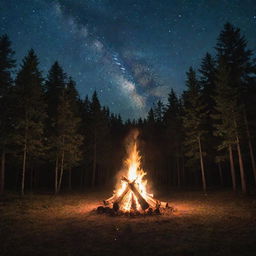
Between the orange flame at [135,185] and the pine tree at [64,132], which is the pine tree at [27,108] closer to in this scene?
the pine tree at [64,132]

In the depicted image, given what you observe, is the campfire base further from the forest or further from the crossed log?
the forest

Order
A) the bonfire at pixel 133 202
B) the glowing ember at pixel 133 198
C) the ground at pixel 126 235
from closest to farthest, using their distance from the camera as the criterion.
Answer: the ground at pixel 126 235
the bonfire at pixel 133 202
the glowing ember at pixel 133 198

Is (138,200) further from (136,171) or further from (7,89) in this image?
(7,89)

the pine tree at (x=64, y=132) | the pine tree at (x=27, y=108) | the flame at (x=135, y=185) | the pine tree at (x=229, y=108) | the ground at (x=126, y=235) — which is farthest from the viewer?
the pine tree at (x=64, y=132)

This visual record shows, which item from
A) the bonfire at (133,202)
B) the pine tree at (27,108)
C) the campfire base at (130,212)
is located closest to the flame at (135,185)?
the bonfire at (133,202)

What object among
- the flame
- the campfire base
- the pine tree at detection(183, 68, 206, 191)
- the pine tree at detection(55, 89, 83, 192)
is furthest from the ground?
the pine tree at detection(183, 68, 206, 191)

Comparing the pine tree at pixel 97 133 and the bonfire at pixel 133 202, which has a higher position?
the pine tree at pixel 97 133

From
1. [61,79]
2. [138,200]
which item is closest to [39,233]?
[138,200]

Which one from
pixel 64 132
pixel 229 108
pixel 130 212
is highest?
pixel 229 108

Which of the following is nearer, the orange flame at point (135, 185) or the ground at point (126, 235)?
the ground at point (126, 235)

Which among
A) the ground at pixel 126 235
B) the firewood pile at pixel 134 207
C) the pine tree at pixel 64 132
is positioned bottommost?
the ground at pixel 126 235

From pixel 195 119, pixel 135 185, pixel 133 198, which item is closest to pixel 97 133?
pixel 195 119

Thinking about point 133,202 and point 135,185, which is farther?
point 135,185

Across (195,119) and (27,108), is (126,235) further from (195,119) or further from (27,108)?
(195,119)
